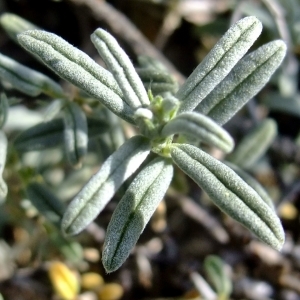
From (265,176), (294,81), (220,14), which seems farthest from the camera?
(220,14)

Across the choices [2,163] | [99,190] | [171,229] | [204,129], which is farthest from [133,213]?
[171,229]

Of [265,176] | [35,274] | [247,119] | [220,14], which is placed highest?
[220,14]

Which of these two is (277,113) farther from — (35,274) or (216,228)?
(35,274)

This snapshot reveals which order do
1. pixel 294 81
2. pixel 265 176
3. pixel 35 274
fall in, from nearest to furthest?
pixel 35 274 → pixel 294 81 → pixel 265 176

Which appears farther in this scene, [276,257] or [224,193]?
[276,257]

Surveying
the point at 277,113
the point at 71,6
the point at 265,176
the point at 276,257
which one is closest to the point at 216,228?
the point at 276,257

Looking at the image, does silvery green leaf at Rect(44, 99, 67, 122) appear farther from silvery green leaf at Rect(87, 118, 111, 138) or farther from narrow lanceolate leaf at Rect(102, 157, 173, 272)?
narrow lanceolate leaf at Rect(102, 157, 173, 272)

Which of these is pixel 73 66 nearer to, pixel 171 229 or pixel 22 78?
pixel 22 78

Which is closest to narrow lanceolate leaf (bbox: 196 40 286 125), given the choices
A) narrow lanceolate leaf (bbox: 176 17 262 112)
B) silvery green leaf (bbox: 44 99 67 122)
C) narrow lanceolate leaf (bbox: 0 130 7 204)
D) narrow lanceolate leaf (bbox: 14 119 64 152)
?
narrow lanceolate leaf (bbox: 176 17 262 112)

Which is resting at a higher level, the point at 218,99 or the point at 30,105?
the point at 218,99
